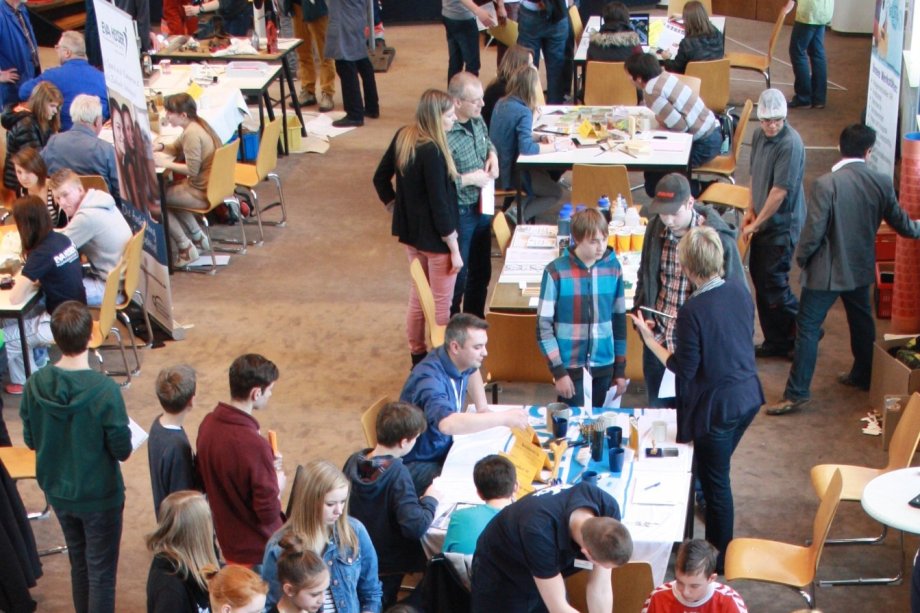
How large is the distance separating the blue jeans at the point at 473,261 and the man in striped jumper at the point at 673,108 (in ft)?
5.50

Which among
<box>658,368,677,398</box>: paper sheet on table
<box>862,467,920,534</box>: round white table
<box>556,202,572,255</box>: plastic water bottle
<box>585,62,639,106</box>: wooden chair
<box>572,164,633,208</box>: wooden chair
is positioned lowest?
<box>658,368,677,398</box>: paper sheet on table

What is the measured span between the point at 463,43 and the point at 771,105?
16.7 ft

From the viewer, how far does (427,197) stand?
21.8ft

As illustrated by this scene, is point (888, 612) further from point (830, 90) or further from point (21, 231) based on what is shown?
point (830, 90)

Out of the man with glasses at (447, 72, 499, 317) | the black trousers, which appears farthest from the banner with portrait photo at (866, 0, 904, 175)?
the black trousers

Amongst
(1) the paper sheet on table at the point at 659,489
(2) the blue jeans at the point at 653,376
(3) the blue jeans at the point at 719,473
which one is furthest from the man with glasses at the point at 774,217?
(1) the paper sheet on table at the point at 659,489

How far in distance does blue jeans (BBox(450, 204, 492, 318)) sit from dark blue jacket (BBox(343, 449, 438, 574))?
263 centimetres

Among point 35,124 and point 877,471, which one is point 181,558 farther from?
point 35,124

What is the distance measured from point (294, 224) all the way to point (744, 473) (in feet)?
14.9

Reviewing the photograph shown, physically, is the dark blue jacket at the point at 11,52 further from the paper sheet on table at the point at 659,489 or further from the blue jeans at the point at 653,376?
the paper sheet on table at the point at 659,489

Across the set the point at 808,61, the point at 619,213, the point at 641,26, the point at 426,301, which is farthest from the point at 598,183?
the point at 808,61

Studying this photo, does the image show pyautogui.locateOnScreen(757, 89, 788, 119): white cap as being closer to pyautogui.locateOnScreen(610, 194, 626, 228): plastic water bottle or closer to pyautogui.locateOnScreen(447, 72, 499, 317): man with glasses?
pyautogui.locateOnScreen(610, 194, 626, 228): plastic water bottle

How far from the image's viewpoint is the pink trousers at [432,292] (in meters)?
6.86

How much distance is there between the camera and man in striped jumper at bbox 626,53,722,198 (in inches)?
331
